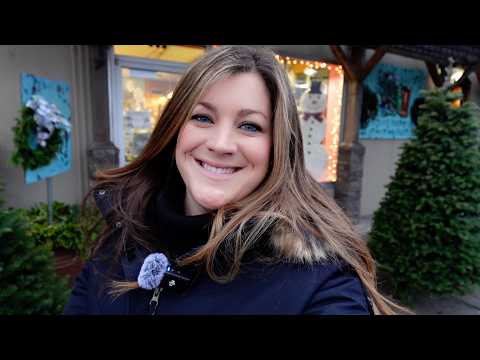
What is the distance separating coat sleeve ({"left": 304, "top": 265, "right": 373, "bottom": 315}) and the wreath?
349 cm

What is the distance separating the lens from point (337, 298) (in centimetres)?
101

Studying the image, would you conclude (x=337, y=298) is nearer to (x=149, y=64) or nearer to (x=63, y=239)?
(x=63, y=239)

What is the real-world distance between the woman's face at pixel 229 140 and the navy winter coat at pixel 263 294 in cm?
20

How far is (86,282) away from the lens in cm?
151

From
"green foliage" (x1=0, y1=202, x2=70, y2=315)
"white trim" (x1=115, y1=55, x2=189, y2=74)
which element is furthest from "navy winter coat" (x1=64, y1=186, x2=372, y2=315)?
"white trim" (x1=115, y1=55, x2=189, y2=74)

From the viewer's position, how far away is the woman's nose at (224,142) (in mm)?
1185

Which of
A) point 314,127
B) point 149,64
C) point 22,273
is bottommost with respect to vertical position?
point 22,273

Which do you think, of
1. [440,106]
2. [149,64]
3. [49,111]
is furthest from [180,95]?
[149,64]

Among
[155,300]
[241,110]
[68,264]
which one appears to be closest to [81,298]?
[155,300]

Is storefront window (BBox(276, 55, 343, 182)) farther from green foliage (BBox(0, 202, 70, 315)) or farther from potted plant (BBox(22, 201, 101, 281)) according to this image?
green foliage (BBox(0, 202, 70, 315))

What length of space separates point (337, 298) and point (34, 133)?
365 cm

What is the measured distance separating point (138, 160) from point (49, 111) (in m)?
2.48
